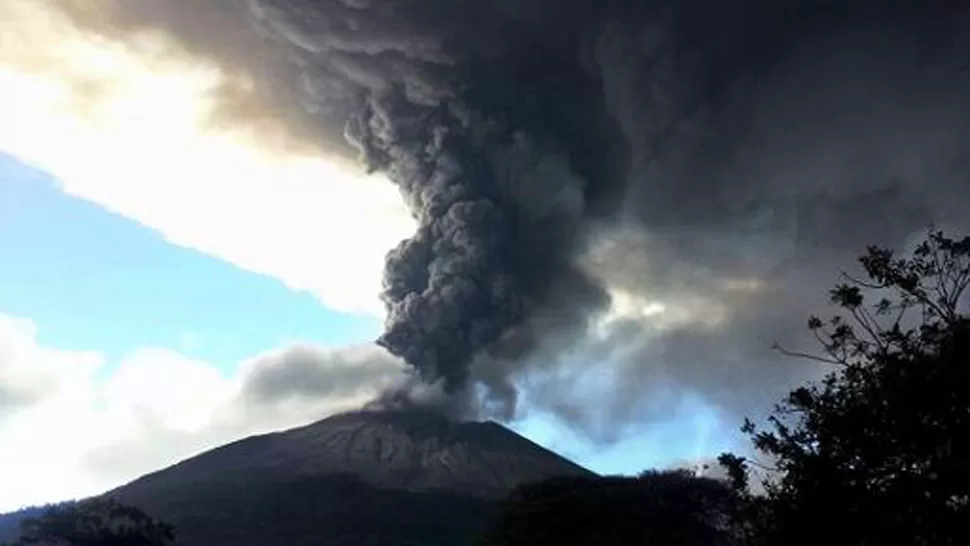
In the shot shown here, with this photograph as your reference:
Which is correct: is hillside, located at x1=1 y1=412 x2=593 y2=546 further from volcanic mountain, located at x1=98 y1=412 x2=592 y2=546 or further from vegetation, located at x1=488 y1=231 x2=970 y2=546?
vegetation, located at x1=488 y1=231 x2=970 y2=546

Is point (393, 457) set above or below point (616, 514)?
above

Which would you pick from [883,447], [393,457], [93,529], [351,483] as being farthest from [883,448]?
[393,457]

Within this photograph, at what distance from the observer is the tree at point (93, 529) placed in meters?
59.7

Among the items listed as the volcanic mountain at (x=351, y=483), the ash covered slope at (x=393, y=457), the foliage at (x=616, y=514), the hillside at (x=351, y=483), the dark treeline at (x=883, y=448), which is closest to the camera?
the dark treeline at (x=883, y=448)

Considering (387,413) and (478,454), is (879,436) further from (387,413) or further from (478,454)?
(387,413)

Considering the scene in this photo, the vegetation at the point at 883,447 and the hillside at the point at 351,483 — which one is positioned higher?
the hillside at the point at 351,483

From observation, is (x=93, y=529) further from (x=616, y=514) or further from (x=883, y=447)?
(x=883, y=447)

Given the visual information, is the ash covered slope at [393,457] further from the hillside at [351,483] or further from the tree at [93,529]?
the tree at [93,529]

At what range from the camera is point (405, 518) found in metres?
103

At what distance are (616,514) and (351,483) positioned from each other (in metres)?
65.2

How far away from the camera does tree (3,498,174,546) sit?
59719mm

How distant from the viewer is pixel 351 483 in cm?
11656

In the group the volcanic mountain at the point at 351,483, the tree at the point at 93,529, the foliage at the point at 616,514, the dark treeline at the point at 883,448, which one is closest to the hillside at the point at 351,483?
the volcanic mountain at the point at 351,483

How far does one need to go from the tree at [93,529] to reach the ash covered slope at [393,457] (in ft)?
166
